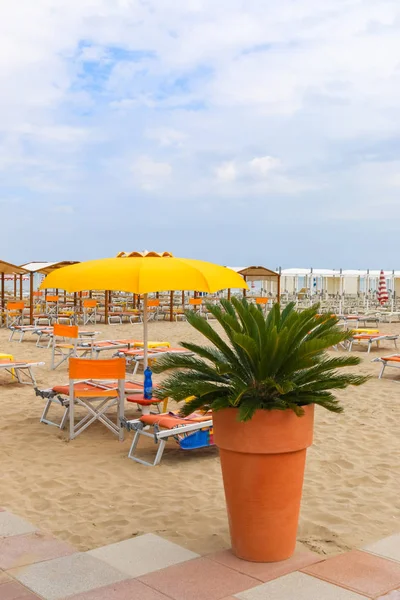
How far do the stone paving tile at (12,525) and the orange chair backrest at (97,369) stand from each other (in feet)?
6.52

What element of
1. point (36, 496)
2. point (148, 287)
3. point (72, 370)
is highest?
point (148, 287)

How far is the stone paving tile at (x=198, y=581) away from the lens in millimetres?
2945

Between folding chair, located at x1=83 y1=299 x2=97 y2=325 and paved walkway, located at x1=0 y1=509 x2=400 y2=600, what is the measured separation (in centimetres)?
1521

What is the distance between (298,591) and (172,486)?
195 centimetres

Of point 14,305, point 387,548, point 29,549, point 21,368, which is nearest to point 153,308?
point 14,305

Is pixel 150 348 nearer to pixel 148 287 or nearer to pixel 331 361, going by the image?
pixel 148 287

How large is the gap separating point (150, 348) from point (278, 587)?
24.1 ft

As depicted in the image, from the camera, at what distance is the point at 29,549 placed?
11.4 feet

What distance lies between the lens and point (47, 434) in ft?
20.7

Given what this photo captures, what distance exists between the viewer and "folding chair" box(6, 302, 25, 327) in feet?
54.5

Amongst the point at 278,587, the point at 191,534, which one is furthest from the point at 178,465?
the point at 278,587

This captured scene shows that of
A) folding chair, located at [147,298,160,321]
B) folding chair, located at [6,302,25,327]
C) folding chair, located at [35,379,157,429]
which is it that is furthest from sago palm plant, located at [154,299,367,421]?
folding chair, located at [147,298,160,321]

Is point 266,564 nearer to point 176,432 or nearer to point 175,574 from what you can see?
point 175,574

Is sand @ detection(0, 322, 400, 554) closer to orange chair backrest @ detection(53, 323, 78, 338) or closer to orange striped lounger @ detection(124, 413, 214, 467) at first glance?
orange striped lounger @ detection(124, 413, 214, 467)
